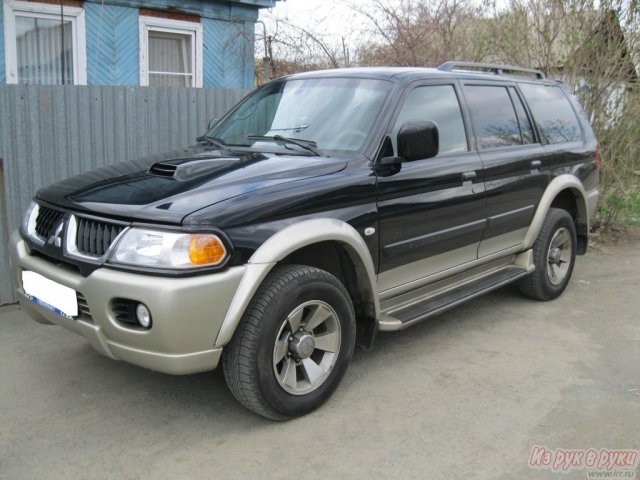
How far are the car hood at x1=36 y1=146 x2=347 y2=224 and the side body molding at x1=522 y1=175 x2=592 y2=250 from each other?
2288 mm

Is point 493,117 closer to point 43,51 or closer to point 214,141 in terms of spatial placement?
point 214,141

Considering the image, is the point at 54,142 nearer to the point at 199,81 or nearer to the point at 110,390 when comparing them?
the point at 110,390

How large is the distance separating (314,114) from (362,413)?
75.2 inches

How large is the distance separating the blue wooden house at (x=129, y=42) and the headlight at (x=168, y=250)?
630cm

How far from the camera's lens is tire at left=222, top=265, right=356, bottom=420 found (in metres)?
3.15

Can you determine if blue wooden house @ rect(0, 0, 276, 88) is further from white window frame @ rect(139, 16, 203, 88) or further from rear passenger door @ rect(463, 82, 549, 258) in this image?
rear passenger door @ rect(463, 82, 549, 258)

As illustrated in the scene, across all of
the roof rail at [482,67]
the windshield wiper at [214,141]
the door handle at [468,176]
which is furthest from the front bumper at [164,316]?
the roof rail at [482,67]

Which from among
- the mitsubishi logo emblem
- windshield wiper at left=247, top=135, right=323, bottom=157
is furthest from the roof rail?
the mitsubishi logo emblem

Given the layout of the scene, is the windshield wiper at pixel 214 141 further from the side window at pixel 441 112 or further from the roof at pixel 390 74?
the side window at pixel 441 112

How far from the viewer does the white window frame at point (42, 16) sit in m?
7.98

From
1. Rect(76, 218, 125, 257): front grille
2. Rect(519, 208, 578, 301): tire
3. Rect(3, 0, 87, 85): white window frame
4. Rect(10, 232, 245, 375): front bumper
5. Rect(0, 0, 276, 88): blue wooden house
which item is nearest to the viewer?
Rect(10, 232, 245, 375): front bumper

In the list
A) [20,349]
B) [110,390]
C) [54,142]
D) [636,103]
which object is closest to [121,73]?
[54,142]

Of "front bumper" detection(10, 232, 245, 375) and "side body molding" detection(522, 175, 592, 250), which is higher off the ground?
"side body molding" detection(522, 175, 592, 250)

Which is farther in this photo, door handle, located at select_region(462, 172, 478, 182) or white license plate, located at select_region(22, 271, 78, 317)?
door handle, located at select_region(462, 172, 478, 182)
